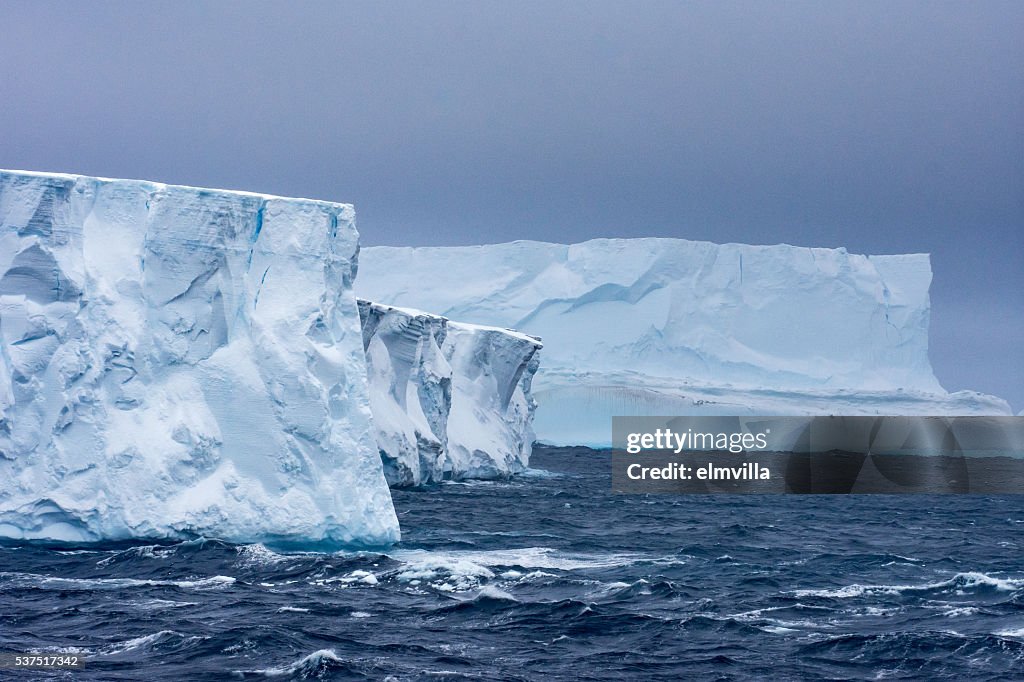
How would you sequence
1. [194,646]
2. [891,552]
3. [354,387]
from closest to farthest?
[194,646]
[354,387]
[891,552]

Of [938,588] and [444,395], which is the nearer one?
[938,588]

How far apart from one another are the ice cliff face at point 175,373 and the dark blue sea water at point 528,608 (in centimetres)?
57

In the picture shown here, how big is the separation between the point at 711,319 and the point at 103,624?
4593cm

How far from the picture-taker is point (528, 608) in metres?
11.4

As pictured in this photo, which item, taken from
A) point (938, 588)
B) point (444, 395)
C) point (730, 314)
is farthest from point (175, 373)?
point (730, 314)

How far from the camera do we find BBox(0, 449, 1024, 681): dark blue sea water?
9312mm

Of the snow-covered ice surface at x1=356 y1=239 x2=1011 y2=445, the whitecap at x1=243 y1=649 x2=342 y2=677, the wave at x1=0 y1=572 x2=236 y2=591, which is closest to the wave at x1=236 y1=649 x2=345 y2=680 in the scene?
the whitecap at x1=243 y1=649 x2=342 y2=677

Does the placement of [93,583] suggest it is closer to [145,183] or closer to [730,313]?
[145,183]

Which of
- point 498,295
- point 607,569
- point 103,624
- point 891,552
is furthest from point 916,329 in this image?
point 103,624

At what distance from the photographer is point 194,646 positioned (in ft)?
31.1

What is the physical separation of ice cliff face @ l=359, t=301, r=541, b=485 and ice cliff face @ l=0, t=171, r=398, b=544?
27.1 ft

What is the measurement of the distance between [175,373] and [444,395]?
12917 mm

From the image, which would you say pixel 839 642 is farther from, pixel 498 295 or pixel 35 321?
pixel 498 295

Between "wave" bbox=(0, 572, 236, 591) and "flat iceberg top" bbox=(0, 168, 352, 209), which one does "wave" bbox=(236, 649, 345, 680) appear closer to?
"wave" bbox=(0, 572, 236, 591)
